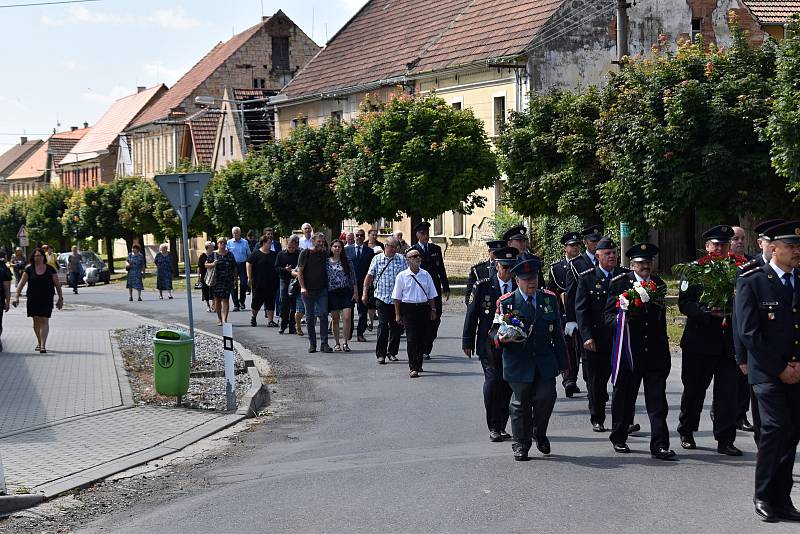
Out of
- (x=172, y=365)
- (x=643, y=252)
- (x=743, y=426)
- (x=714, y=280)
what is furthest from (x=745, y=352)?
(x=172, y=365)

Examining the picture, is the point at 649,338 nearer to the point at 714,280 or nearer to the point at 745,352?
the point at 714,280

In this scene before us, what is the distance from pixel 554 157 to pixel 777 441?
23.2 metres

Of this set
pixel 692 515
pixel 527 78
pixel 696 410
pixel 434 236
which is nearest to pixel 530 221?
pixel 527 78

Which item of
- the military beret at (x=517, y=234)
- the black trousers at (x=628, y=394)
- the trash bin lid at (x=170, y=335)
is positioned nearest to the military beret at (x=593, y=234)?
the military beret at (x=517, y=234)

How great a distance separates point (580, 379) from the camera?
15.3m

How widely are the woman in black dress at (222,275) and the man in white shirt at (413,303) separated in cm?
852

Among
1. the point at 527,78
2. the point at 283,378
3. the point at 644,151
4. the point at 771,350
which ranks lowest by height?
the point at 283,378

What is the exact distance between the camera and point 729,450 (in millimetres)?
9930

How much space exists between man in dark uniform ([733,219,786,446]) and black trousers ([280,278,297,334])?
12.3m

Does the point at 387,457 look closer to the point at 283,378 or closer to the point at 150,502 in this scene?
the point at 150,502

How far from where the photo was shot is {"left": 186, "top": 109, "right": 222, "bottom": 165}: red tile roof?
75188mm

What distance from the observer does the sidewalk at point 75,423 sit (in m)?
10.2

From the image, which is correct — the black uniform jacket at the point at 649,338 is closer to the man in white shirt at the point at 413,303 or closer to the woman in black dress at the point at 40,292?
the man in white shirt at the point at 413,303

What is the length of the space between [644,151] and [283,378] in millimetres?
12215
